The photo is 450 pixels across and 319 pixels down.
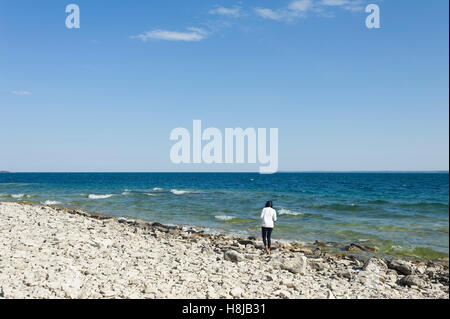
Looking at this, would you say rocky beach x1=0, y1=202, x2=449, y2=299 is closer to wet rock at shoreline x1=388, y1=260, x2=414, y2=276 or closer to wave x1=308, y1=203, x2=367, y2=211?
wet rock at shoreline x1=388, y1=260, x2=414, y2=276

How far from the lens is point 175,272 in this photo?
27.6ft

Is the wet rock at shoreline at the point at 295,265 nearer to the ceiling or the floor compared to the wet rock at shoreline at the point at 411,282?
nearer to the ceiling

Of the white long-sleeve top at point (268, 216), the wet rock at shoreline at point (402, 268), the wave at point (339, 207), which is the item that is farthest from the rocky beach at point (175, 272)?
the wave at point (339, 207)

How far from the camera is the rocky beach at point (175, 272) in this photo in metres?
6.99

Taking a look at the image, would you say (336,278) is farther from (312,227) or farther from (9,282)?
(312,227)

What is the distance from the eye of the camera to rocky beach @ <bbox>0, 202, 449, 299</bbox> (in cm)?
699

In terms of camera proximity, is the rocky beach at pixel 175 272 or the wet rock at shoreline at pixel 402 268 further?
the wet rock at shoreline at pixel 402 268

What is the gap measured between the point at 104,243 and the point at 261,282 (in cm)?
509

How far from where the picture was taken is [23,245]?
9492 mm

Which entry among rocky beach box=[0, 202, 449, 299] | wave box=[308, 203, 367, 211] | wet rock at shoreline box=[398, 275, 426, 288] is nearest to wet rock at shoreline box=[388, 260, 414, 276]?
rocky beach box=[0, 202, 449, 299]

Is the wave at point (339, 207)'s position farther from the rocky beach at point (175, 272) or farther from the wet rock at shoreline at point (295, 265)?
the wet rock at shoreline at point (295, 265)

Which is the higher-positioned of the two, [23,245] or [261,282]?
[23,245]
